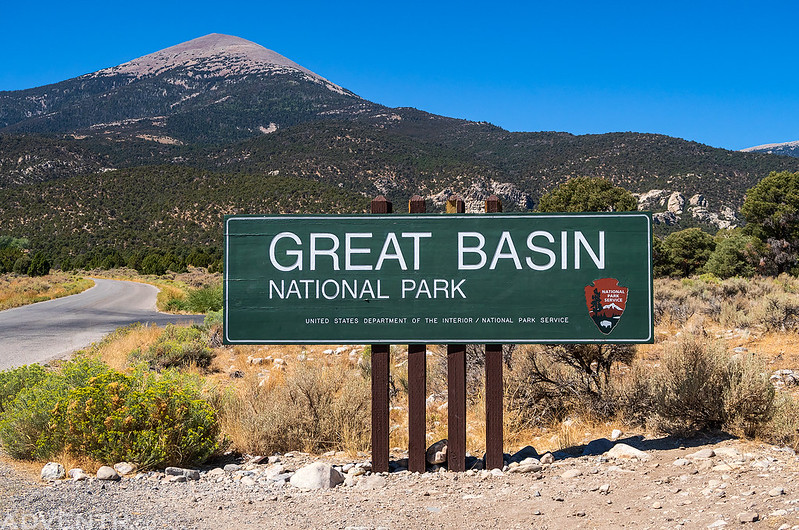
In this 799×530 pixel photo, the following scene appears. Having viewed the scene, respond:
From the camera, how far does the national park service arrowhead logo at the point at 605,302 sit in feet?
15.9

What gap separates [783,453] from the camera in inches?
185

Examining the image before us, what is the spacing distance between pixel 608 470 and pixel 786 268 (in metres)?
29.4

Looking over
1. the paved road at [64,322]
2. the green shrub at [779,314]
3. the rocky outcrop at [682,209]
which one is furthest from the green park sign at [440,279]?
the rocky outcrop at [682,209]

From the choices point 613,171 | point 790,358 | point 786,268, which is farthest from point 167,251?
point 790,358

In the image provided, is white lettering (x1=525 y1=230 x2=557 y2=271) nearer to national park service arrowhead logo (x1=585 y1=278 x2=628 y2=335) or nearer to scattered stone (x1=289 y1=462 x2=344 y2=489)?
national park service arrowhead logo (x1=585 y1=278 x2=628 y2=335)

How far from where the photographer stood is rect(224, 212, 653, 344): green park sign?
4.85m

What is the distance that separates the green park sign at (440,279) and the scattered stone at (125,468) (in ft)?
4.10

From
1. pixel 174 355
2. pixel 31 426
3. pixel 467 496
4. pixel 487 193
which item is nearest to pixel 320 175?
pixel 487 193

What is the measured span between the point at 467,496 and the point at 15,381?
5038 mm

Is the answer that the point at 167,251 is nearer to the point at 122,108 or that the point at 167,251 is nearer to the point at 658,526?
the point at 658,526

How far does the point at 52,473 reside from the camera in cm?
479

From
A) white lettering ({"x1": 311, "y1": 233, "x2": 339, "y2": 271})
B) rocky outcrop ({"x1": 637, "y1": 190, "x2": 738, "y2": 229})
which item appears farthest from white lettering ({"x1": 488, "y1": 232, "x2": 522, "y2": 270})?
rocky outcrop ({"x1": 637, "y1": 190, "x2": 738, "y2": 229})

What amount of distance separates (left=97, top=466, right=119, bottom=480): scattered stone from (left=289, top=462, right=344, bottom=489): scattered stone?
132 cm

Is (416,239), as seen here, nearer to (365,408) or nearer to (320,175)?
(365,408)
